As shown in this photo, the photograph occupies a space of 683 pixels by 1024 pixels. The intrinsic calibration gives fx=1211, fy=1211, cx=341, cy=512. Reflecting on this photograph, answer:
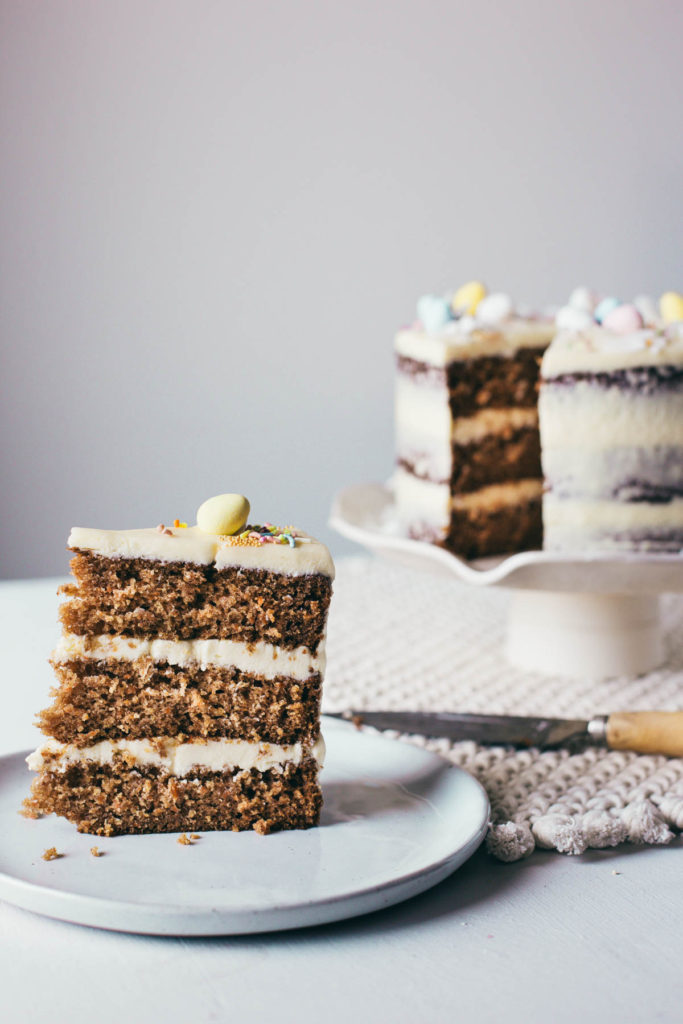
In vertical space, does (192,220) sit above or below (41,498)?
above

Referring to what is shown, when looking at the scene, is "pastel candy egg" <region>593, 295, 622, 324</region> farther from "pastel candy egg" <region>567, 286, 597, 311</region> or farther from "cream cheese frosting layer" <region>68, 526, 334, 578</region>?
"cream cheese frosting layer" <region>68, 526, 334, 578</region>

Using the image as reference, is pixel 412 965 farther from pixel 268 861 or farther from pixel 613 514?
pixel 613 514

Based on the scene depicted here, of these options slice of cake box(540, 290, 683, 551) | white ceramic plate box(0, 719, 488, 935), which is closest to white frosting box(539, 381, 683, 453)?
slice of cake box(540, 290, 683, 551)

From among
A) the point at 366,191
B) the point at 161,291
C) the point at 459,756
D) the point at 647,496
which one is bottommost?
the point at 459,756

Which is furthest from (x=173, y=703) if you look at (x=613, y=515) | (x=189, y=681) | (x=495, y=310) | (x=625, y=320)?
(x=495, y=310)

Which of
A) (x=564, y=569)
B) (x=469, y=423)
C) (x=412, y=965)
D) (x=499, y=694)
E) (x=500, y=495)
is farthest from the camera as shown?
(x=500, y=495)

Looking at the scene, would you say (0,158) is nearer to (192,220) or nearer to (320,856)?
(192,220)

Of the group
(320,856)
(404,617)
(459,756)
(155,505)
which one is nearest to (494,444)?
(404,617)

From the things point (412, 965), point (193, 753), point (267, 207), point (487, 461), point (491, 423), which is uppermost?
point (267, 207)
